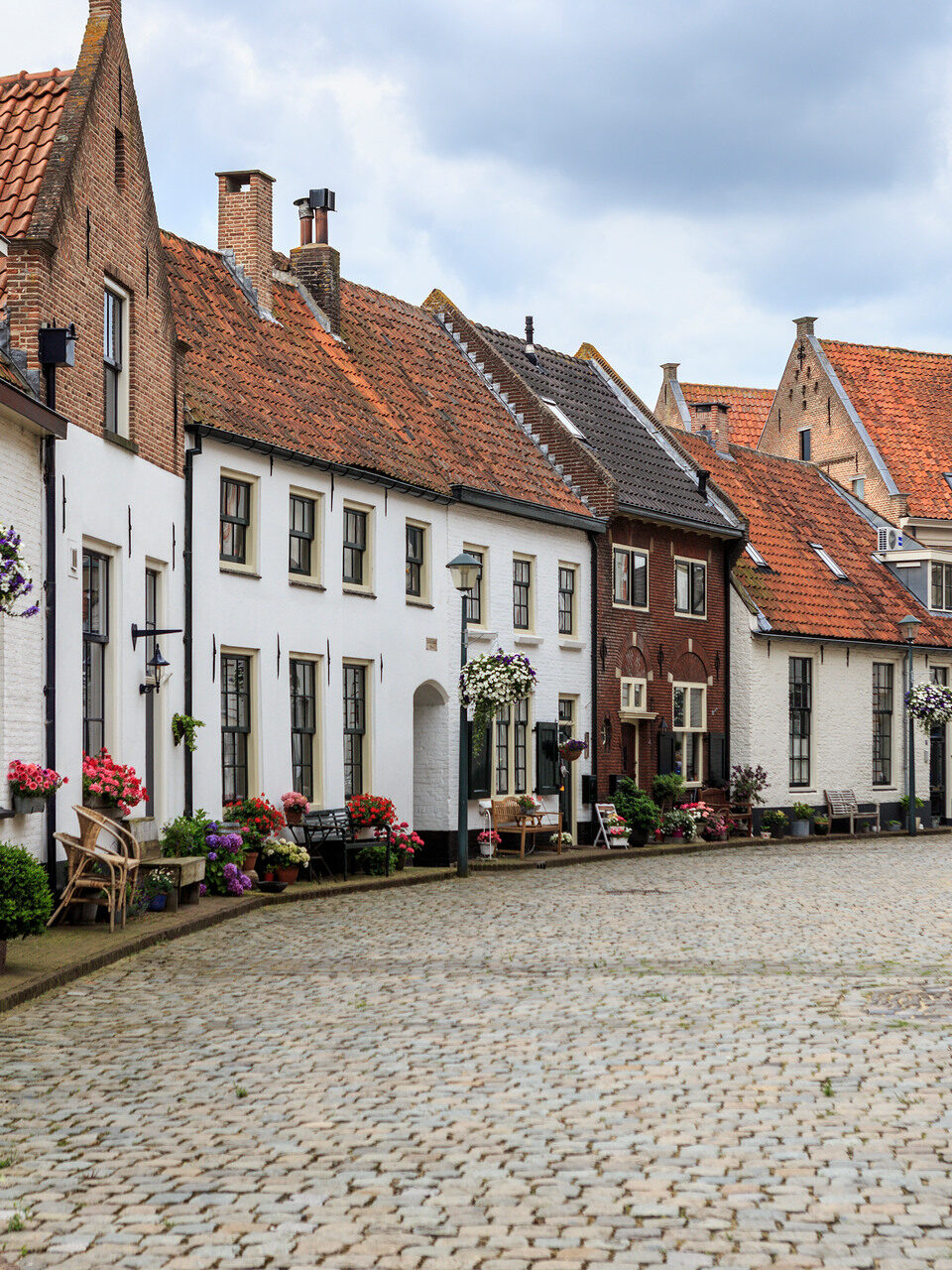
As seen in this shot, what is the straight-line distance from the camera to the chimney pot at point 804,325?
44747 mm

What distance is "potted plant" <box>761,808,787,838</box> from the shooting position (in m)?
34.1

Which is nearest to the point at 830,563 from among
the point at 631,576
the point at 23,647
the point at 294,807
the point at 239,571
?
the point at 631,576

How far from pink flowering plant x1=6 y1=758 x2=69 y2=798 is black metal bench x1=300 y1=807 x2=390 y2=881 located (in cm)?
639

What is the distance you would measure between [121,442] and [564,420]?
1559 centimetres

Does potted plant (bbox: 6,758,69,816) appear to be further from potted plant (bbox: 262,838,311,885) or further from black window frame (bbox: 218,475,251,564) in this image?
black window frame (bbox: 218,475,251,564)

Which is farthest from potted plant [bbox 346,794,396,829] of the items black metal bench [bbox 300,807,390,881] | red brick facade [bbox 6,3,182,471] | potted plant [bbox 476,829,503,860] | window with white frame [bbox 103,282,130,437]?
window with white frame [bbox 103,282,130,437]

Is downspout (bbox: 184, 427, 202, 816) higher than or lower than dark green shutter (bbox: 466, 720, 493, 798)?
higher

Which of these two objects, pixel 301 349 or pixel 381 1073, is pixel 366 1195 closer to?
pixel 381 1073

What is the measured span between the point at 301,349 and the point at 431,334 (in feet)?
21.9

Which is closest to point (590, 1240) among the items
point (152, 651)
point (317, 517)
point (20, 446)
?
point (20, 446)

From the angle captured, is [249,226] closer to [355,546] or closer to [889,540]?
[355,546]

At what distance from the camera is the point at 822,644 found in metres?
36.1

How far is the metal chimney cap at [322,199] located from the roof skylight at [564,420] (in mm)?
6255

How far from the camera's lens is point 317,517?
2241 centimetres
